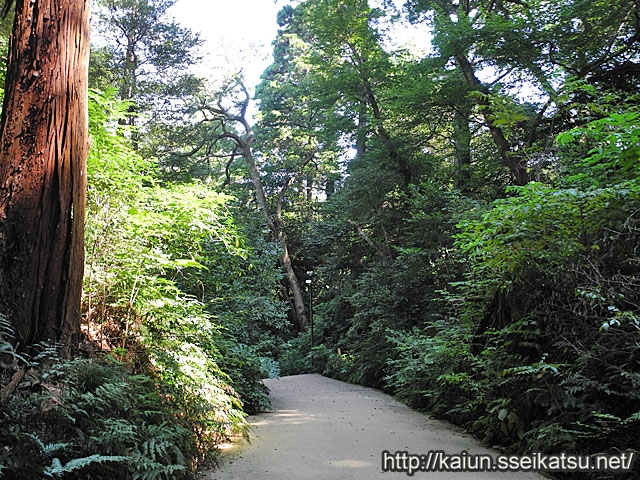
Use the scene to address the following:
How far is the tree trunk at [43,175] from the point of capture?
10.3 feet

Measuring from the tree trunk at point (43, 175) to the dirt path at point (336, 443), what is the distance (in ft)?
6.13

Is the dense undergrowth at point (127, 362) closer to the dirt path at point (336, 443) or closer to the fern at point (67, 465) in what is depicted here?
the fern at point (67, 465)

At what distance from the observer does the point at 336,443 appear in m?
4.56

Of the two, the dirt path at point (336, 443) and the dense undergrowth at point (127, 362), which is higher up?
the dense undergrowth at point (127, 362)

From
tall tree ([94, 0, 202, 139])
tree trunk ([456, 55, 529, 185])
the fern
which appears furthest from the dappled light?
tall tree ([94, 0, 202, 139])

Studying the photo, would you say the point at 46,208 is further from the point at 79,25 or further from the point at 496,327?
the point at 496,327

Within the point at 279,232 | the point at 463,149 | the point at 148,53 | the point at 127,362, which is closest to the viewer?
the point at 127,362

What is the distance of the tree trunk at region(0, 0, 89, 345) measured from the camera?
3146 mm

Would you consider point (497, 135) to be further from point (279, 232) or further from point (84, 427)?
point (279, 232)

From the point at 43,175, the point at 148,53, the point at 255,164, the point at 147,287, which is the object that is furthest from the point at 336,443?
the point at 255,164

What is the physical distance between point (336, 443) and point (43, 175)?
3684 millimetres

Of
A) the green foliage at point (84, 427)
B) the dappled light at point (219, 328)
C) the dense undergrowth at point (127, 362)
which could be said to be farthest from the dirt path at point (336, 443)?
the green foliage at point (84, 427)

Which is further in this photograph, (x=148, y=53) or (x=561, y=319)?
(x=148, y=53)

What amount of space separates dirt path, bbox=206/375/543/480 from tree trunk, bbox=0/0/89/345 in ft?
6.13
